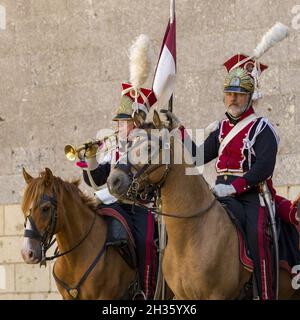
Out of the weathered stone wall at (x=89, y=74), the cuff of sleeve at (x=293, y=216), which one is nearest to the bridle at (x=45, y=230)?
the cuff of sleeve at (x=293, y=216)

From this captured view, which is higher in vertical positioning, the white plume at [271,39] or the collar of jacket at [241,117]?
the white plume at [271,39]

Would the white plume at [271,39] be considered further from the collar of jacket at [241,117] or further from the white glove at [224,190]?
the white glove at [224,190]

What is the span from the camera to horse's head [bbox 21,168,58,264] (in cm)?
775

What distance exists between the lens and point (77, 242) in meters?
8.17

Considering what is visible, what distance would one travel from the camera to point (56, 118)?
10781 mm

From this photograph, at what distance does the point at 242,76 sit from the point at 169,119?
0.73 m

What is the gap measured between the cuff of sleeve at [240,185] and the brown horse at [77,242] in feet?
4.43

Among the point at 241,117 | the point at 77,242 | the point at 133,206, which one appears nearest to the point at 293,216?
the point at 241,117

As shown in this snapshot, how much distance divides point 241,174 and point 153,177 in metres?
0.83

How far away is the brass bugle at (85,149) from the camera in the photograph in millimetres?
8273

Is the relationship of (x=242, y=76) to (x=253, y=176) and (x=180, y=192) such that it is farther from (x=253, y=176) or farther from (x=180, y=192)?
(x=180, y=192)

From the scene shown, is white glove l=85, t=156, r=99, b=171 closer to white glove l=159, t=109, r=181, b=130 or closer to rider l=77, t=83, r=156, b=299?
rider l=77, t=83, r=156, b=299
